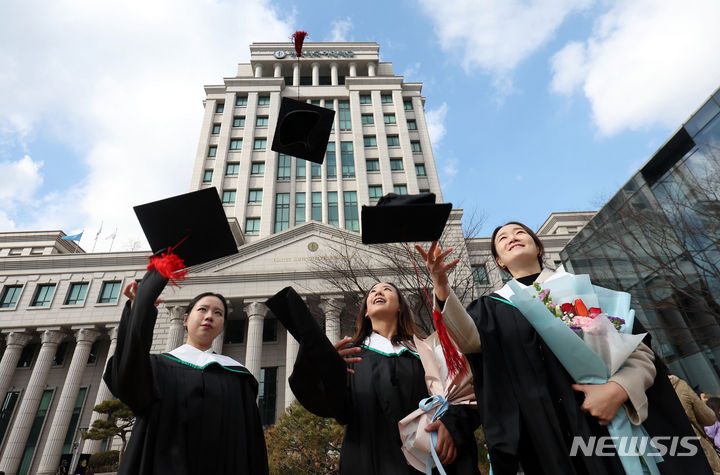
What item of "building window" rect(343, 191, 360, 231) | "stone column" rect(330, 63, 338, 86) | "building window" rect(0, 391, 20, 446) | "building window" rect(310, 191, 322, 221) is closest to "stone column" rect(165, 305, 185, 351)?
"building window" rect(0, 391, 20, 446)

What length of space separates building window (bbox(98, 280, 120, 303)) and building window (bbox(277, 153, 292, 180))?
16.3 m

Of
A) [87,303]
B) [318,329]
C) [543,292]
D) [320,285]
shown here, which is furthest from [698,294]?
[87,303]

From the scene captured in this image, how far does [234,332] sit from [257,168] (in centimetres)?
1706

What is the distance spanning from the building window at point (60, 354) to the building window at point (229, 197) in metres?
15.7

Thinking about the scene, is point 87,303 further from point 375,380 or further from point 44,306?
point 375,380

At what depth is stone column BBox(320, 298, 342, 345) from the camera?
17188 millimetres

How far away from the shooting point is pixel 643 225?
12039 millimetres

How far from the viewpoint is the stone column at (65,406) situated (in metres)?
19.0

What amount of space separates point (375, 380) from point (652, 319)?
1483cm

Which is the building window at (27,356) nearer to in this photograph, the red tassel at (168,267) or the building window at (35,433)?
the building window at (35,433)

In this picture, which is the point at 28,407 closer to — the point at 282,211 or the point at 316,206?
the point at 282,211

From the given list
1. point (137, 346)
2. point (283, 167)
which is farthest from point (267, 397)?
point (283, 167)

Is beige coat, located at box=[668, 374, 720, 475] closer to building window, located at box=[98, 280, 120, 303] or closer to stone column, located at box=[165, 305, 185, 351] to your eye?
stone column, located at box=[165, 305, 185, 351]

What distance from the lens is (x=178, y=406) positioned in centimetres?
274
